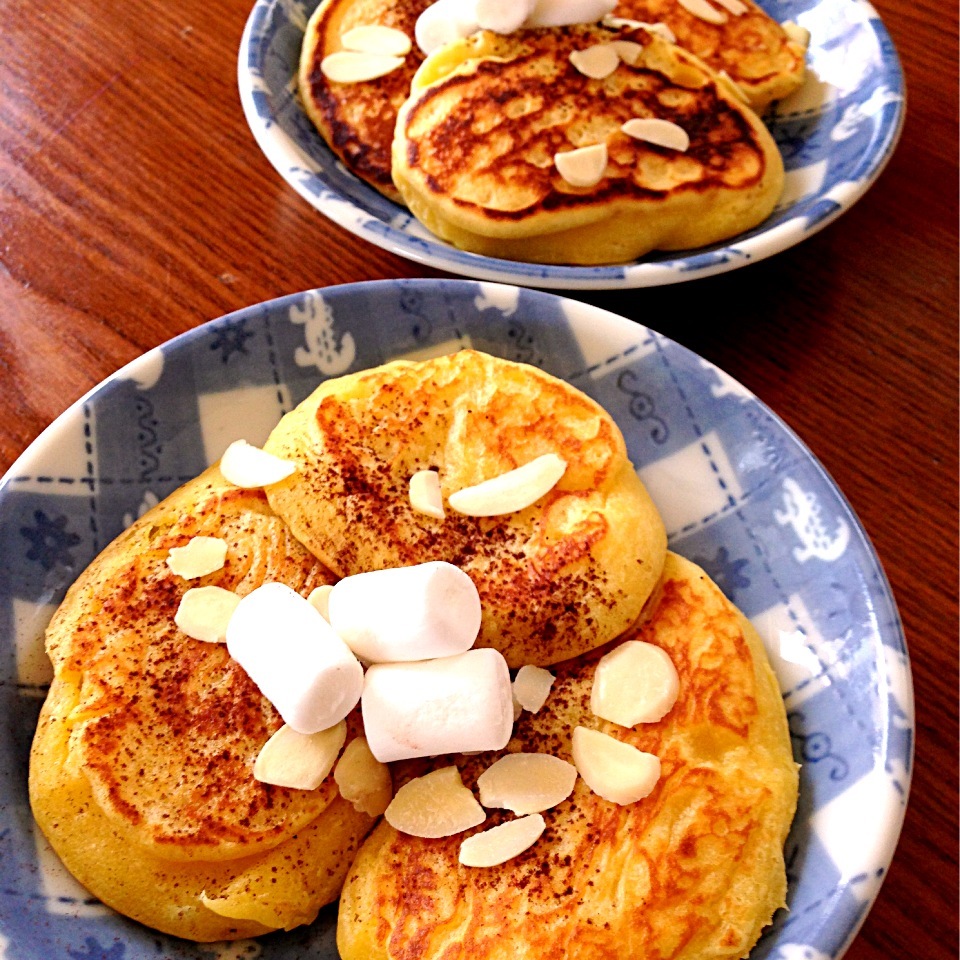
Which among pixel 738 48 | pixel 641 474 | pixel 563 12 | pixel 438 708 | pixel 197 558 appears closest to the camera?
pixel 438 708

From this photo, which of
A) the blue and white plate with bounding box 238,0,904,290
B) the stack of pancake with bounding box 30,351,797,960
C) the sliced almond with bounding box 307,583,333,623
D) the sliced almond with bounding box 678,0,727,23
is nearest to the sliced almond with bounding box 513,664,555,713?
the stack of pancake with bounding box 30,351,797,960

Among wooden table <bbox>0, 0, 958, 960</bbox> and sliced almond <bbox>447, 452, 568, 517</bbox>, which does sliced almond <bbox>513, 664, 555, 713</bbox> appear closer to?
sliced almond <bbox>447, 452, 568, 517</bbox>

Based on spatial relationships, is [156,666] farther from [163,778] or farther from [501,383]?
[501,383]

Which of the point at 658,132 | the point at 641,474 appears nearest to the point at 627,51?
the point at 658,132

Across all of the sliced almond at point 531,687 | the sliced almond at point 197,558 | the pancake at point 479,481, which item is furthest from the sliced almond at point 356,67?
the sliced almond at point 531,687

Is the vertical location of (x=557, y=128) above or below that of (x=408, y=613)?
above

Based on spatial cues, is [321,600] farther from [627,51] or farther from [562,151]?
[627,51]

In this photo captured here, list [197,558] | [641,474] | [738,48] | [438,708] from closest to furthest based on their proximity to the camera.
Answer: [438,708], [197,558], [641,474], [738,48]

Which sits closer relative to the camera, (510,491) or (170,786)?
(170,786)
